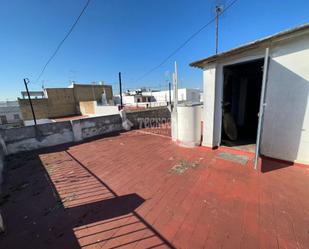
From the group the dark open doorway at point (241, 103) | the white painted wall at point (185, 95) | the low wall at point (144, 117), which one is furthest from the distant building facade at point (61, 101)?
the dark open doorway at point (241, 103)

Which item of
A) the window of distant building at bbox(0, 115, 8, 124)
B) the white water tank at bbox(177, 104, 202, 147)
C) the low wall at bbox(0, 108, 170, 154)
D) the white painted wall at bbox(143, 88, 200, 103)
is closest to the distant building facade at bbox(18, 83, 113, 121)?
the window of distant building at bbox(0, 115, 8, 124)

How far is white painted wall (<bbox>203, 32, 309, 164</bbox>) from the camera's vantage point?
2.41m

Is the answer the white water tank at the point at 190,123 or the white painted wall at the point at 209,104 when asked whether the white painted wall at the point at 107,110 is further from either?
the white painted wall at the point at 209,104

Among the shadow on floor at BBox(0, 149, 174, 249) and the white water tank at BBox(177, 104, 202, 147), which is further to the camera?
the white water tank at BBox(177, 104, 202, 147)

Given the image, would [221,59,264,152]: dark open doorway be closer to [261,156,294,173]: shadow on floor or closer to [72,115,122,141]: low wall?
[261,156,294,173]: shadow on floor

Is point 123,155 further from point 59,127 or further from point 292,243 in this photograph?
point 292,243

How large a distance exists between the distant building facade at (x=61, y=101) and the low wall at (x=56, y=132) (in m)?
15.7

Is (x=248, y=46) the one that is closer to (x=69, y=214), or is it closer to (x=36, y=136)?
(x=69, y=214)

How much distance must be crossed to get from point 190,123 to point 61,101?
875 inches

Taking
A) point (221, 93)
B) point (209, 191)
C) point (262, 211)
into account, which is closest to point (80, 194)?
point (209, 191)

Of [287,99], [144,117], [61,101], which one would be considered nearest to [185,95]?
[144,117]

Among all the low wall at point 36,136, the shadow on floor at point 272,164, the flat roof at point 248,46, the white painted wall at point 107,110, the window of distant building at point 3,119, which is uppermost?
the flat roof at point 248,46

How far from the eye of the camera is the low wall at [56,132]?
427 centimetres

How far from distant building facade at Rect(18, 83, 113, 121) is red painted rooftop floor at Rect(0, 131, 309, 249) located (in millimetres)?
19486
